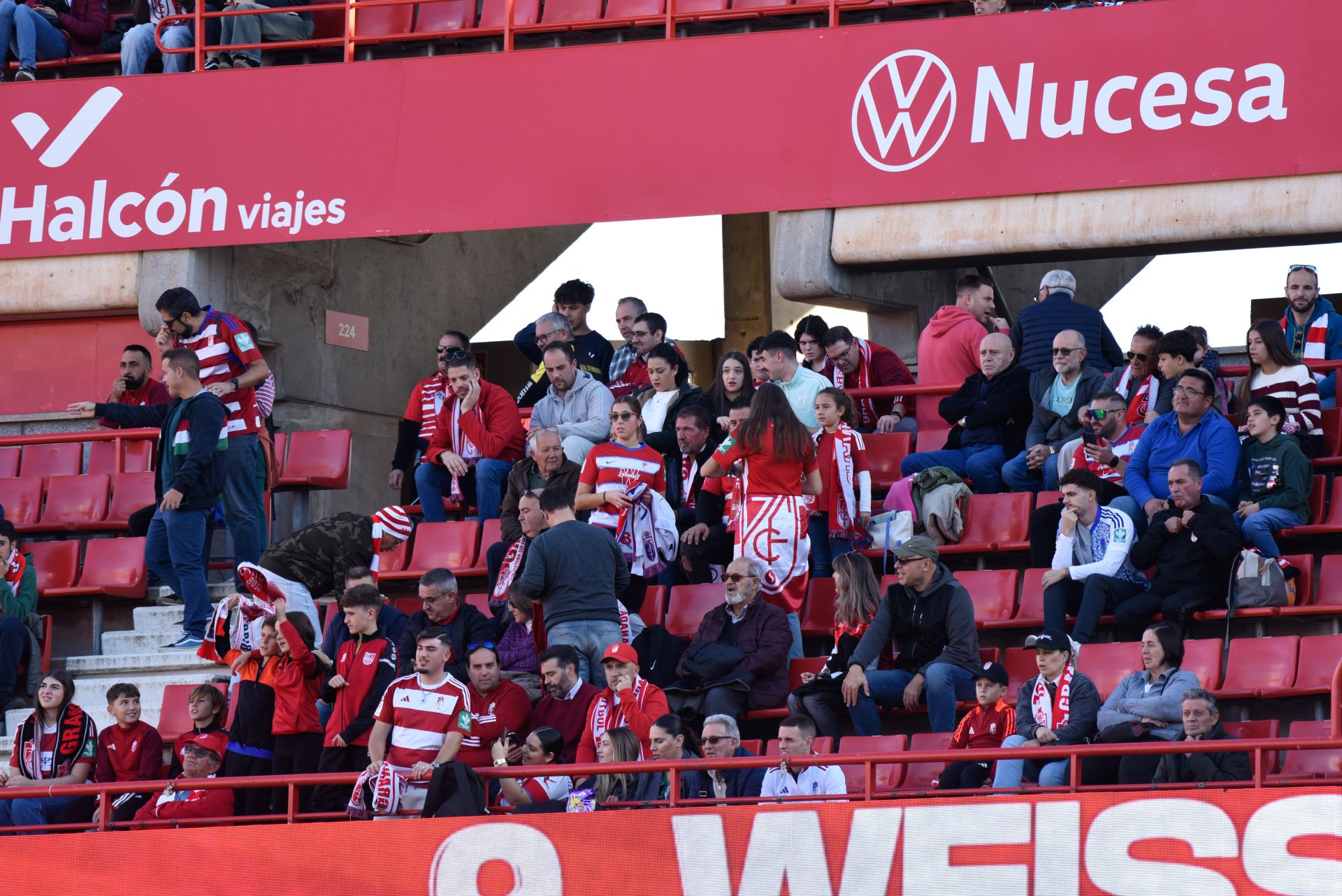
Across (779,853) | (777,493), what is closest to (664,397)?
(777,493)

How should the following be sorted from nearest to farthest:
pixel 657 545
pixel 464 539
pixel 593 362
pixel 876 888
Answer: pixel 876 888, pixel 657 545, pixel 464 539, pixel 593 362

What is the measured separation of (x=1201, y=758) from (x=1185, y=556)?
175 cm

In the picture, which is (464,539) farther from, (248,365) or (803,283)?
(803,283)

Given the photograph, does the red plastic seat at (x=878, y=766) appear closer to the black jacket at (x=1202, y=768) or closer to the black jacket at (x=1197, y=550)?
the black jacket at (x=1202, y=768)

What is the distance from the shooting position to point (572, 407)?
454 inches

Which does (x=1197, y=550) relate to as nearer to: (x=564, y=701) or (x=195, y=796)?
(x=564, y=701)

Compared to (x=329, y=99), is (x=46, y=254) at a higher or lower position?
lower

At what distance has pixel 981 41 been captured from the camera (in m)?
12.7

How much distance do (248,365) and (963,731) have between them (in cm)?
458

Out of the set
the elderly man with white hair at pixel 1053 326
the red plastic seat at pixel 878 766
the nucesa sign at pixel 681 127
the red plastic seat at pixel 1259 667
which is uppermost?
the nucesa sign at pixel 681 127

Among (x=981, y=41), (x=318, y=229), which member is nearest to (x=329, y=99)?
(x=318, y=229)

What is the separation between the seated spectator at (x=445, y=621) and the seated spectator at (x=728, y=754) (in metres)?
1.27

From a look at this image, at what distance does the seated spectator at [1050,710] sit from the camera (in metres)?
8.41

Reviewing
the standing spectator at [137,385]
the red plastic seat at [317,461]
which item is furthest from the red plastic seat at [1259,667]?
the standing spectator at [137,385]
